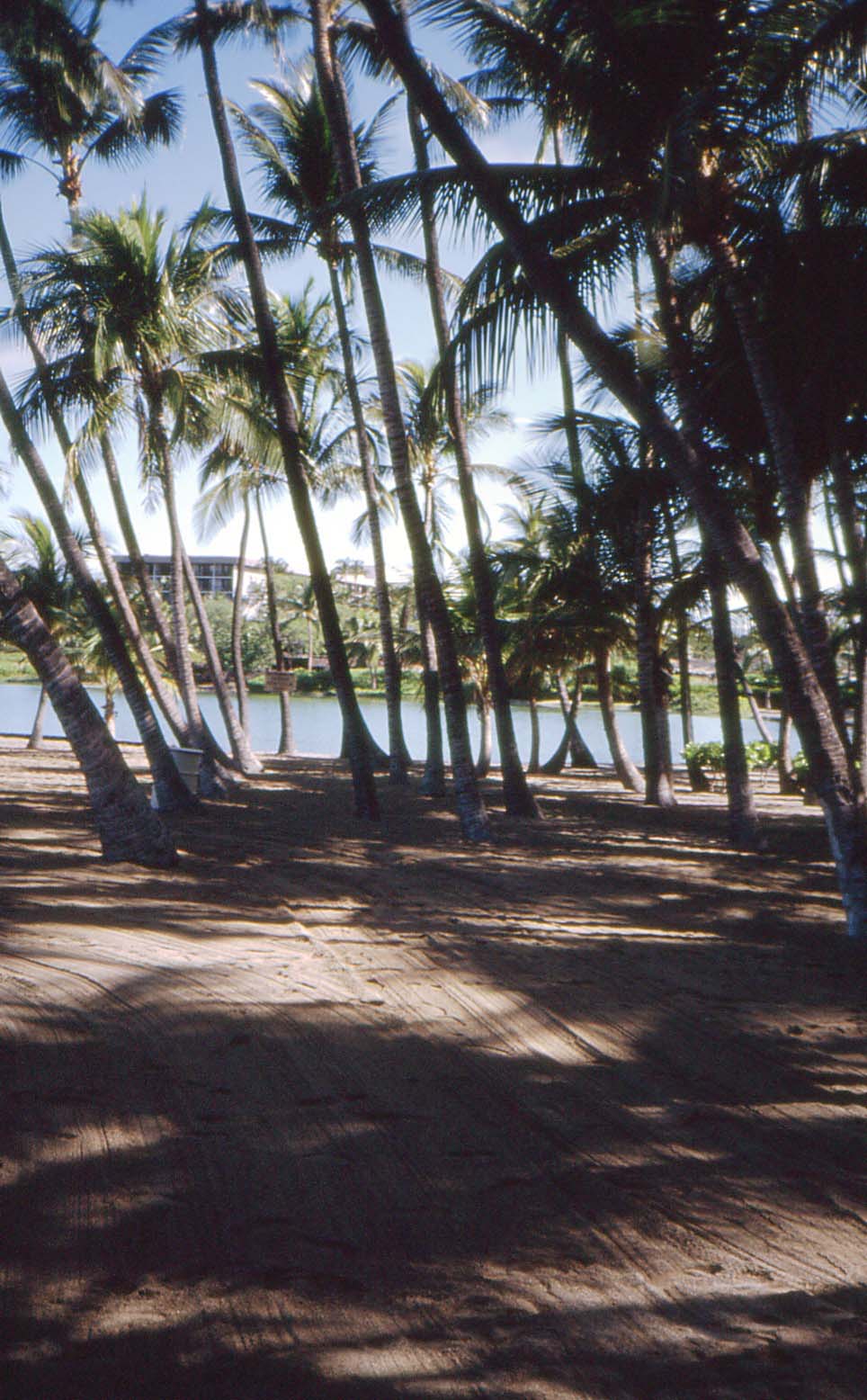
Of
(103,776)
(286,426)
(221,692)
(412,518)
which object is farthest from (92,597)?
(221,692)

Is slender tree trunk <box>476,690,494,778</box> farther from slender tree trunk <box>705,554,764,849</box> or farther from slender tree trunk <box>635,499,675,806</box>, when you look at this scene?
slender tree trunk <box>705,554,764,849</box>

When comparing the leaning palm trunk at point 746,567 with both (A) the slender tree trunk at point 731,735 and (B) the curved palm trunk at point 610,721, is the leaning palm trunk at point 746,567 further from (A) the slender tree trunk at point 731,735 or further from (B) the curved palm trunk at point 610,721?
(B) the curved palm trunk at point 610,721

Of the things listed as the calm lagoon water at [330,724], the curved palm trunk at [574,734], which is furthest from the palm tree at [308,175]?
the calm lagoon water at [330,724]

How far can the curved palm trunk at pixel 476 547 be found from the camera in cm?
1316

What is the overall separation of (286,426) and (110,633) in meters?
3.24

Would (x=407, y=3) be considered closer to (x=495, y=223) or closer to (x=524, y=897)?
(x=495, y=223)

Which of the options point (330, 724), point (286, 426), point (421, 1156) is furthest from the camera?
point (330, 724)

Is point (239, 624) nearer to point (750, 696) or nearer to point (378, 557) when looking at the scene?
point (378, 557)

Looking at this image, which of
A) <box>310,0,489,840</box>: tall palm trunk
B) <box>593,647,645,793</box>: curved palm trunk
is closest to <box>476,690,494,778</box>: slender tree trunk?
<box>593,647,645,793</box>: curved palm trunk

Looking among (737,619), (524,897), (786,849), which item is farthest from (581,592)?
(524,897)

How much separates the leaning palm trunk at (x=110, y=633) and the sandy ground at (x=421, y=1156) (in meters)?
5.45

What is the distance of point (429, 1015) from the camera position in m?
4.79

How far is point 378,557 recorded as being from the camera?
18.0 meters

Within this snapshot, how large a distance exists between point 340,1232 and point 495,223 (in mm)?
6586
